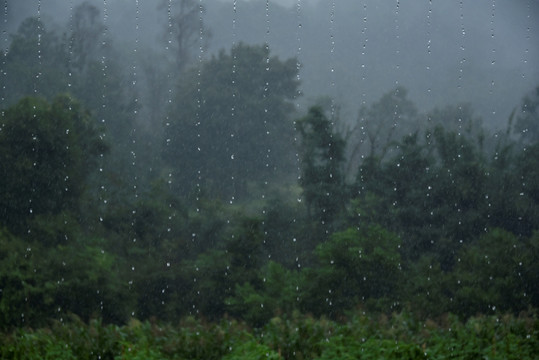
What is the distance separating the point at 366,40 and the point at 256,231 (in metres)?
26.3

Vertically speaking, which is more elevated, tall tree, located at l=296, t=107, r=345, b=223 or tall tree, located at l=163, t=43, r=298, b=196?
tall tree, located at l=163, t=43, r=298, b=196

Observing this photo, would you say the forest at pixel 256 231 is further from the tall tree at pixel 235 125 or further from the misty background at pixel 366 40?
the misty background at pixel 366 40

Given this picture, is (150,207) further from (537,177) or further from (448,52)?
(448,52)

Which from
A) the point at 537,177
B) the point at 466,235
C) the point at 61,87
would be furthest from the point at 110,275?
the point at 61,87

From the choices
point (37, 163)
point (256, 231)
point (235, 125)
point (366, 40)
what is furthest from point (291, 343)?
point (366, 40)

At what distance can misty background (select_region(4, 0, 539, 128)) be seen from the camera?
1237 inches

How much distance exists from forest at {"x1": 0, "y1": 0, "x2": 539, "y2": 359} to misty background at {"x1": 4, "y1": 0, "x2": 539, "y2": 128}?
496cm

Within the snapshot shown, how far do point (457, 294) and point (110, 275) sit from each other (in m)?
7.08

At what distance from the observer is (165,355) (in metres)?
5.21

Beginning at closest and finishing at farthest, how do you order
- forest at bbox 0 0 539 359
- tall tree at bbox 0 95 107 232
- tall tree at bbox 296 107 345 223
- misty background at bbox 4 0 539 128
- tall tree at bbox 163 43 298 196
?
Result: 1. forest at bbox 0 0 539 359
2. tall tree at bbox 0 95 107 232
3. tall tree at bbox 296 107 345 223
4. tall tree at bbox 163 43 298 196
5. misty background at bbox 4 0 539 128

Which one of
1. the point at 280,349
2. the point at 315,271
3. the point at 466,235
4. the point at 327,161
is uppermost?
the point at 327,161

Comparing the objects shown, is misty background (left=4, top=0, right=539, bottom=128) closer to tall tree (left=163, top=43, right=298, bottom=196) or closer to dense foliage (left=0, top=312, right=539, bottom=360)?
tall tree (left=163, top=43, right=298, bottom=196)

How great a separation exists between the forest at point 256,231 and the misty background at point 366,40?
496 centimetres

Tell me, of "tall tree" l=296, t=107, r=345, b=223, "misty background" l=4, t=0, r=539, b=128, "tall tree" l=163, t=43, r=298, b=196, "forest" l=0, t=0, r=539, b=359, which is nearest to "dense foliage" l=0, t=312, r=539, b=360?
"forest" l=0, t=0, r=539, b=359
